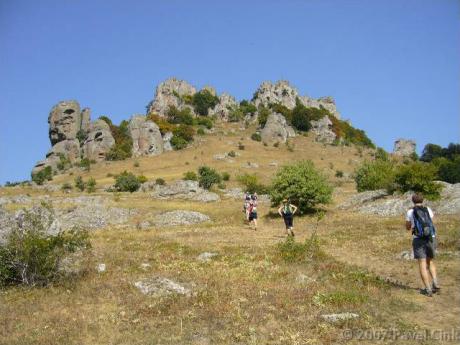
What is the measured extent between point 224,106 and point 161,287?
14227cm

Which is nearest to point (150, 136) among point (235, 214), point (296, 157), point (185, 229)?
point (296, 157)

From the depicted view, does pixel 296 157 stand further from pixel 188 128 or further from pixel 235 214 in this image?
pixel 235 214

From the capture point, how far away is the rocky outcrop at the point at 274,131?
117 meters

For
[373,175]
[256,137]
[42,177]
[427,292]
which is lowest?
[427,292]

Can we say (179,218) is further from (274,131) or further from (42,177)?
(274,131)

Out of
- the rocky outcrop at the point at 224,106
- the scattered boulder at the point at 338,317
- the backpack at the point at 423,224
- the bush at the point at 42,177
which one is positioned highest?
the rocky outcrop at the point at 224,106

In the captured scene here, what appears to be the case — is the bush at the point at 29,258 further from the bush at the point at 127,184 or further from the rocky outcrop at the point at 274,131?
the rocky outcrop at the point at 274,131

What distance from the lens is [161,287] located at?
1582 centimetres

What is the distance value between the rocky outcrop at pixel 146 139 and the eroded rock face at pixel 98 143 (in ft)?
18.2

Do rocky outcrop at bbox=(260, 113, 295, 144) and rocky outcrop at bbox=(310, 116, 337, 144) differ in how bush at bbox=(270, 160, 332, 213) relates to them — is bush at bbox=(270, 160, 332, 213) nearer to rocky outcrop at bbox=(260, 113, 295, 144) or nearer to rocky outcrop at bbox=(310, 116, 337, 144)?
rocky outcrop at bbox=(260, 113, 295, 144)

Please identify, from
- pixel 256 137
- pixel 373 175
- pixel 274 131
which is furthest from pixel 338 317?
pixel 256 137

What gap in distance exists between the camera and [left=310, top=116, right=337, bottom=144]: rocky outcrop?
129 metres

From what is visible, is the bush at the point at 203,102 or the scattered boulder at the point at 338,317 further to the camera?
the bush at the point at 203,102

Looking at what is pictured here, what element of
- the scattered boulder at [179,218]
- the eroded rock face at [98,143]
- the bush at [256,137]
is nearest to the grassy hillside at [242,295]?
the scattered boulder at [179,218]
